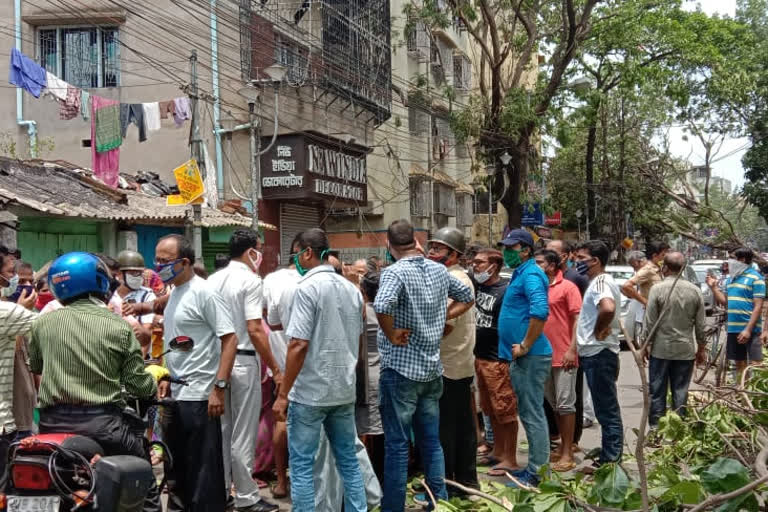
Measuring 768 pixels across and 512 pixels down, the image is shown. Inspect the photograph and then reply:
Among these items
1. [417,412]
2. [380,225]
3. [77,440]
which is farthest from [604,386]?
[380,225]

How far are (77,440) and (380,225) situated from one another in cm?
2129

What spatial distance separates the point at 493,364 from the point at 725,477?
134 inches

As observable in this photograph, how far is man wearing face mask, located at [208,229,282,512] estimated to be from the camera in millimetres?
5594

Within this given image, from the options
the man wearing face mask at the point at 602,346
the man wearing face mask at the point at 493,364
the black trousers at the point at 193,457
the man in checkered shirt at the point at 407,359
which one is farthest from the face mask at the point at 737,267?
the black trousers at the point at 193,457

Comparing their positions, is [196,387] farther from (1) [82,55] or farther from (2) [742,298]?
(1) [82,55]

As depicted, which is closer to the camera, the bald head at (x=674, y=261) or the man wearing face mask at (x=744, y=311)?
the bald head at (x=674, y=261)

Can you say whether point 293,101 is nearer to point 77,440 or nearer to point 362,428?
point 362,428

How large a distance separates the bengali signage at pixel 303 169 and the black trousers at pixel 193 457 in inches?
530

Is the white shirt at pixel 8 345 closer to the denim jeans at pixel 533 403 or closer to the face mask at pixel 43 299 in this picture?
the face mask at pixel 43 299

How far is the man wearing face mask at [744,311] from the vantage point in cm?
935

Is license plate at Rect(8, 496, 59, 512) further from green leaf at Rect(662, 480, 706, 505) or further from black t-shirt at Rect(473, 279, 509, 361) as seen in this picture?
black t-shirt at Rect(473, 279, 509, 361)

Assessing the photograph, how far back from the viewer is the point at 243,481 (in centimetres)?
563

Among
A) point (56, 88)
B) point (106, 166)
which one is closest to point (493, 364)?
point (56, 88)

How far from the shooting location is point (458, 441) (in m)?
5.86
